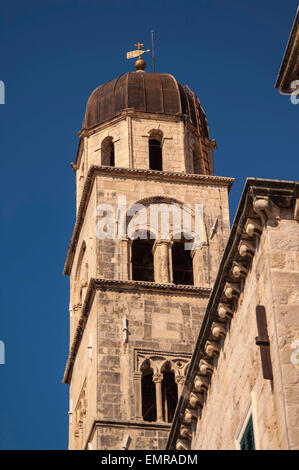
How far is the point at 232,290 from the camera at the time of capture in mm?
23109

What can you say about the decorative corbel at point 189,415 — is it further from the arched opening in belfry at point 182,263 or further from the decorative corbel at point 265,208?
the arched opening in belfry at point 182,263

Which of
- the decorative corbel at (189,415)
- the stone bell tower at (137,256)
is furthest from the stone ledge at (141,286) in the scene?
the decorative corbel at (189,415)

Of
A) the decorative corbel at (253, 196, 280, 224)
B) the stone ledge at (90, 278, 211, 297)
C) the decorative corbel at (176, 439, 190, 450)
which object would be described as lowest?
the decorative corbel at (176, 439, 190, 450)

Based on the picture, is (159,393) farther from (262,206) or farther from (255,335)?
(262,206)

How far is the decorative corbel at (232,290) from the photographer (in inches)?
909

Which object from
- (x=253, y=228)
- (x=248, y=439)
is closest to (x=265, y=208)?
(x=253, y=228)

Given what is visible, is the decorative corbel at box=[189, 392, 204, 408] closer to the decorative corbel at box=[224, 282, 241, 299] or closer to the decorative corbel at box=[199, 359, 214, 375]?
the decorative corbel at box=[199, 359, 214, 375]

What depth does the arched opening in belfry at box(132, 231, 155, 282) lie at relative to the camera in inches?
1614

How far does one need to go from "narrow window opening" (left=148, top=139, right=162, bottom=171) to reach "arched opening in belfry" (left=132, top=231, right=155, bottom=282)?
15.7ft

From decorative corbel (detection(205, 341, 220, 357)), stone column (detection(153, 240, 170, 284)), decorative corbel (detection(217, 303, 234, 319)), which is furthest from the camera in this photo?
stone column (detection(153, 240, 170, 284))

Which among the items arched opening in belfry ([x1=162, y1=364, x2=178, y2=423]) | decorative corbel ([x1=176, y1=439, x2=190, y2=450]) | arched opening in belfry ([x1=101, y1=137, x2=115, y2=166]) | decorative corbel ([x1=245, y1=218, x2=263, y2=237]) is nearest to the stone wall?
decorative corbel ([x1=245, y1=218, x2=263, y2=237])

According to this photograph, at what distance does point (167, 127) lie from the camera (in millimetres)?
45125

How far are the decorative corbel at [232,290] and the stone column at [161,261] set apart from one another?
1657cm

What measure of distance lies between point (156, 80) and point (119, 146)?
12.7ft
